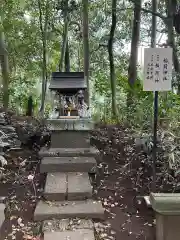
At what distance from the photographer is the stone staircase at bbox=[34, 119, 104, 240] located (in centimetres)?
305

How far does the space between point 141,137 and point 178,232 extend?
2120mm

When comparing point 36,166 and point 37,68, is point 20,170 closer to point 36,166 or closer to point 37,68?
point 36,166

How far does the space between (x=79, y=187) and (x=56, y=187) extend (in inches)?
10.8

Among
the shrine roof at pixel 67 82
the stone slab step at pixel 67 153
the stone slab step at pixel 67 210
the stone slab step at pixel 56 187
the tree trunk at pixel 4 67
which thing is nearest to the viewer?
the stone slab step at pixel 67 210

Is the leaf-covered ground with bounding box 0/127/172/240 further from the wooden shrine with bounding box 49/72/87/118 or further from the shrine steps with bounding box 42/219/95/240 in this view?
the wooden shrine with bounding box 49/72/87/118

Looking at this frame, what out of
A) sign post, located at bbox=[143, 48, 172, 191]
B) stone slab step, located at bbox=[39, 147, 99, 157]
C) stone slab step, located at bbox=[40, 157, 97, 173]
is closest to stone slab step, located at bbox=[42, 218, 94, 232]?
sign post, located at bbox=[143, 48, 172, 191]

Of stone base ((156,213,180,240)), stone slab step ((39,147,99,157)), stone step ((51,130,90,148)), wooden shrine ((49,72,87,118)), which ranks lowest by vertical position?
stone base ((156,213,180,240))

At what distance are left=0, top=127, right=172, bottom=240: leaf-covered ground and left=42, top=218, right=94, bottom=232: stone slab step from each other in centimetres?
9

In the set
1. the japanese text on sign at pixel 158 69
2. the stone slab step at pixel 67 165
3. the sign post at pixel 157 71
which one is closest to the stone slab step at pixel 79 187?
the stone slab step at pixel 67 165

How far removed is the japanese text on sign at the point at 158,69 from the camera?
3639 mm

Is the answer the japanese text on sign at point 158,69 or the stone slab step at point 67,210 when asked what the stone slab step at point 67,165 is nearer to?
the stone slab step at point 67,210

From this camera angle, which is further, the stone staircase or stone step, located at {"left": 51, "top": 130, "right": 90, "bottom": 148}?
stone step, located at {"left": 51, "top": 130, "right": 90, "bottom": 148}

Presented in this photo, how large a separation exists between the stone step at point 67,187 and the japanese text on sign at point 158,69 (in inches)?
54.8

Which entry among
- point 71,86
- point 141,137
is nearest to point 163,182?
point 141,137
